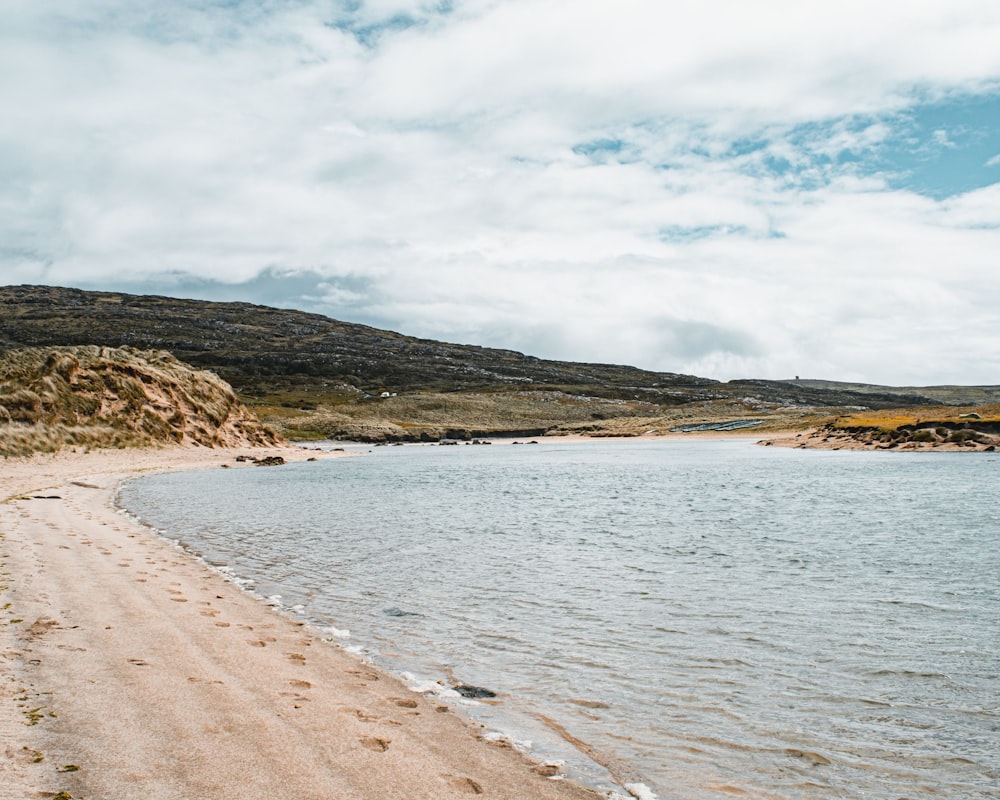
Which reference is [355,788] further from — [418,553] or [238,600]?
[418,553]

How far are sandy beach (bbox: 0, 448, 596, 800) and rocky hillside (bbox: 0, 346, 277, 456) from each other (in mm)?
37624

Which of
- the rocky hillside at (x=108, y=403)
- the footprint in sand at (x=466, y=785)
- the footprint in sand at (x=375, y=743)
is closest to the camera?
the footprint in sand at (x=466, y=785)

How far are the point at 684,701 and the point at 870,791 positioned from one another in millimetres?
2187

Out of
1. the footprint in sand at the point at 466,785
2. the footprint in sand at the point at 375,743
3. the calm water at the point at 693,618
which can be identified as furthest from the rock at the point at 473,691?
the footprint in sand at the point at 466,785

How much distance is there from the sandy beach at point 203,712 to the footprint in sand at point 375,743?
0.06ft

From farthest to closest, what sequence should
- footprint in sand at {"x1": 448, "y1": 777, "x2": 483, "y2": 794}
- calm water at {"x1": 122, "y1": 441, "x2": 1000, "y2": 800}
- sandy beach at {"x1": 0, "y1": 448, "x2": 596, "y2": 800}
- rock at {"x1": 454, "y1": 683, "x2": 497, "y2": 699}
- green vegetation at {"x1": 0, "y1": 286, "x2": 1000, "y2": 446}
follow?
1. green vegetation at {"x1": 0, "y1": 286, "x2": 1000, "y2": 446}
2. rock at {"x1": 454, "y1": 683, "x2": 497, "y2": 699}
3. calm water at {"x1": 122, "y1": 441, "x2": 1000, "y2": 800}
4. footprint in sand at {"x1": 448, "y1": 777, "x2": 483, "y2": 794}
5. sandy beach at {"x1": 0, "y1": 448, "x2": 596, "y2": 800}

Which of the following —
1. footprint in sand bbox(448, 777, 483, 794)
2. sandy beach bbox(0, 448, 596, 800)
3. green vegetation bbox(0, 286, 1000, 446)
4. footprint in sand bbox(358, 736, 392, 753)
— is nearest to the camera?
sandy beach bbox(0, 448, 596, 800)

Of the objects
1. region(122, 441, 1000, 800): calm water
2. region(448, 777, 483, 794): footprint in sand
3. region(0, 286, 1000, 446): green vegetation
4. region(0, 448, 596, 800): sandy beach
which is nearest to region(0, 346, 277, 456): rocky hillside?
region(0, 286, 1000, 446): green vegetation

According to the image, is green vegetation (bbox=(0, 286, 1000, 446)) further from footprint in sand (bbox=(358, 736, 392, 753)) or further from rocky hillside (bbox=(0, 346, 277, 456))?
footprint in sand (bbox=(358, 736, 392, 753))

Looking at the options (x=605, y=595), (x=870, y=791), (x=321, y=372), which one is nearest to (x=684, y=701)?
(x=870, y=791)

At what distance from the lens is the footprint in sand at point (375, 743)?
20.4 feet

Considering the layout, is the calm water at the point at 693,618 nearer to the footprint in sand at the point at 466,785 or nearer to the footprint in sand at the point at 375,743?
the footprint in sand at the point at 466,785

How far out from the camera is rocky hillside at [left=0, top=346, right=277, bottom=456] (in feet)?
153

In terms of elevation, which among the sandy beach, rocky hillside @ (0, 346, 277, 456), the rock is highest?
rocky hillside @ (0, 346, 277, 456)
